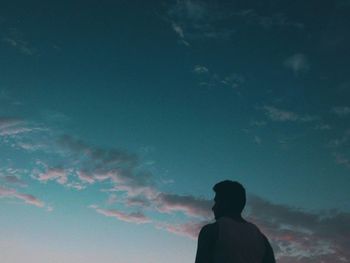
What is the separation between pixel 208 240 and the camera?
5605mm

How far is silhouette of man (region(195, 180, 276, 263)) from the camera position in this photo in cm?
555

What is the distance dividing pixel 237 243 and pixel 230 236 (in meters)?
0.13

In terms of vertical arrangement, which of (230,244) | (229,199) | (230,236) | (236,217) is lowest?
(230,244)

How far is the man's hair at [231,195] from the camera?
5.98m

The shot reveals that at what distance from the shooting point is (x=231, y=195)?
5.98m

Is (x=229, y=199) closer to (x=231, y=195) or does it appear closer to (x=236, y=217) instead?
(x=231, y=195)

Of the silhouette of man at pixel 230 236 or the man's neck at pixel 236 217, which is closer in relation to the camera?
the silhouette of man at pixel 230 236

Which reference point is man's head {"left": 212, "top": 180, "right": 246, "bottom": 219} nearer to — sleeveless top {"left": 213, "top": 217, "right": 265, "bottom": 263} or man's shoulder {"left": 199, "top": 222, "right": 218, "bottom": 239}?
sleeveless top {"left": 213, "top": 217, "right": 265, "bottom": 263}

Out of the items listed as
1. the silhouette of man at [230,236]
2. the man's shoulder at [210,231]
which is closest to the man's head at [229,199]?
the silhouette of man at [230,236]

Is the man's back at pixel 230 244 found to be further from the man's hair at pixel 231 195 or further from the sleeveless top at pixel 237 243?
the man's hair at pixel 231 195

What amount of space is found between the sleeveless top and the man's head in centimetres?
18

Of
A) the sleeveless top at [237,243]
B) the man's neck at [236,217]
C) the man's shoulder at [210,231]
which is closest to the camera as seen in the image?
the sleeveless top at [237,243]

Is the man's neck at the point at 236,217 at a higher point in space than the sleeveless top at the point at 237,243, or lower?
higher

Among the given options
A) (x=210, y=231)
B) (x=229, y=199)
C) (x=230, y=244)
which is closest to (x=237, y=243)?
(x=230, y=244)
